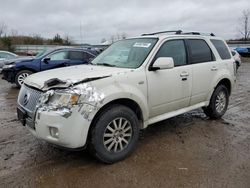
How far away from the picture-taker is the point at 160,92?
14.1 feet

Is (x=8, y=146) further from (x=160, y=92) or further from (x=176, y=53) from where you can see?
(x=176, y=53)

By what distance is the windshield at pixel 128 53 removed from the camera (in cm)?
430

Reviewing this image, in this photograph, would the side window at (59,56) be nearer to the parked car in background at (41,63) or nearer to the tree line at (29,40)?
the parked car in background at (41,63)

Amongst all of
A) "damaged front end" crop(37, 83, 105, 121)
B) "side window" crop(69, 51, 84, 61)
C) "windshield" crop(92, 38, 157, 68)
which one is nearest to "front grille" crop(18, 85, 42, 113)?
"damaged front end" crop(37, 83, 105, 121)

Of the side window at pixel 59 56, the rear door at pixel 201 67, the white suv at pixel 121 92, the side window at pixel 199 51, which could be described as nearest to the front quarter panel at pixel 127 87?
the white suv at pixel 121 92

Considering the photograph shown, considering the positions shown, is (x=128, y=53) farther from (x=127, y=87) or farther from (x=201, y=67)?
(x=201, y=67)

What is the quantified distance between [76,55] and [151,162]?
25.3 ft

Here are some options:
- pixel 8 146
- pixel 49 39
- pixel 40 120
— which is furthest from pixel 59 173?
pixel 49 39

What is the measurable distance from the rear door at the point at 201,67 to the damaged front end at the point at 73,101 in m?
2.25

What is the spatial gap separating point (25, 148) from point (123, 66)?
2.04 meters

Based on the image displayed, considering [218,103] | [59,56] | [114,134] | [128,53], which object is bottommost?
[114,134]

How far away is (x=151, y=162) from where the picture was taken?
3.77 m

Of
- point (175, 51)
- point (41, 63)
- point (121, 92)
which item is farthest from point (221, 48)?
point (41, 63)

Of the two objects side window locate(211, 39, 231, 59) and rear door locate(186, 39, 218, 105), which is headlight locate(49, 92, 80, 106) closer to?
rear door locate(186, 39, 218, 105)
